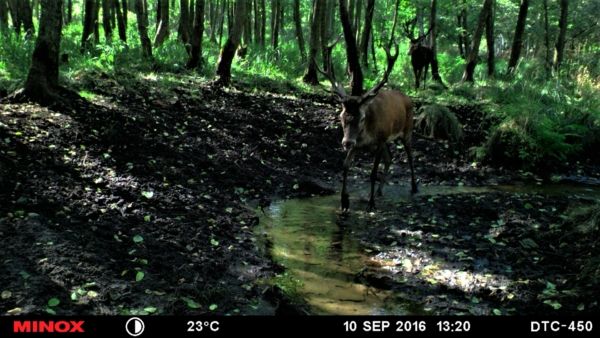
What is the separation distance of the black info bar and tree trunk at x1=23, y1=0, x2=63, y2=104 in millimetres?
6251

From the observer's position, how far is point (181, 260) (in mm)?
5816

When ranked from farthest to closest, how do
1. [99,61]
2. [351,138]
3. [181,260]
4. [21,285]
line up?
[99,61] < [351,138] < [181,260] < [21,285]

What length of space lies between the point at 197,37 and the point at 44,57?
20.8ft

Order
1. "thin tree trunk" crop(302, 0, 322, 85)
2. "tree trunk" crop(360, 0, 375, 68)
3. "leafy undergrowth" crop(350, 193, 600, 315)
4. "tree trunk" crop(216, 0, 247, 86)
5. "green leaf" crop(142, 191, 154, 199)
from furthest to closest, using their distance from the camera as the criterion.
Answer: "tree trunk" crop(360, 0, 375, 68) < "thin tree trunk" crop(302, 0, 322, 85) < "tree trunk" crop(216, 0, 247, 86) < "green leaf" crop(142, 191, 154, 199) < "leafy undergrowth" crop(350, 193, 600, 315)

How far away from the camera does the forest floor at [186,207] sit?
16.6ft

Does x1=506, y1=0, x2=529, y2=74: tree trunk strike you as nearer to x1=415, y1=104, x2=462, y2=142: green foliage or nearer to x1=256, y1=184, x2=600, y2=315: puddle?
x1=415, y1=104, x2=462, y2=142: green foliage

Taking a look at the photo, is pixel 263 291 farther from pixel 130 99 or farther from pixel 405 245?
pixel 130 99

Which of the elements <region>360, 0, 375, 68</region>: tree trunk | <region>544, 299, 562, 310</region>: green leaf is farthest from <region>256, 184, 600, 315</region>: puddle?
<region>360, 0, 375, 68</region>: tree trunk

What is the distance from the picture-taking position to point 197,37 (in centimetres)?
1518

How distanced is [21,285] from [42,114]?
4989 millimetres

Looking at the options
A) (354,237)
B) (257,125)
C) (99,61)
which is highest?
(99,61)

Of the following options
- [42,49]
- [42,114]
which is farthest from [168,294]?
[42,49]

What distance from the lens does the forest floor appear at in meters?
5.07

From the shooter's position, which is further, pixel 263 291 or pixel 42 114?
pixel 42 114
